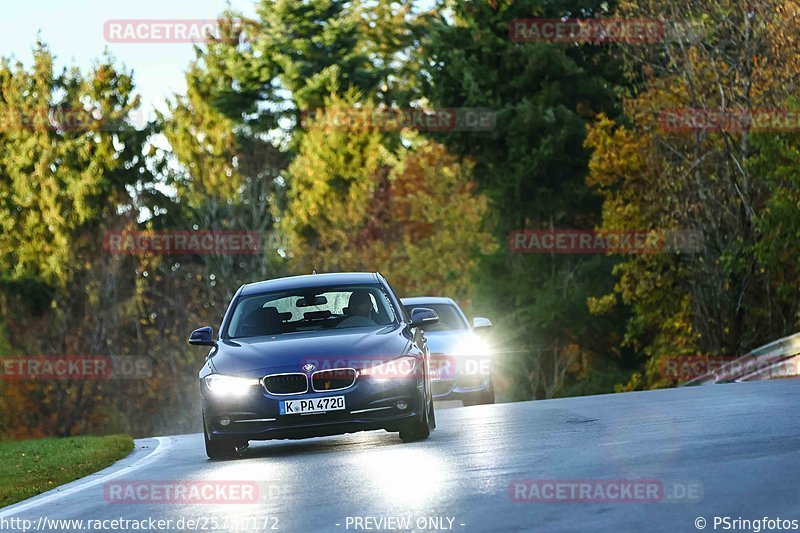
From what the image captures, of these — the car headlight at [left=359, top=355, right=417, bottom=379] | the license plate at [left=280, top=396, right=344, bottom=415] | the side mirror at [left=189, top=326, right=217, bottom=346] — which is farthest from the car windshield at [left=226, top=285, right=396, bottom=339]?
the license plate at [left=280, top=396, right=344, bottom=415]

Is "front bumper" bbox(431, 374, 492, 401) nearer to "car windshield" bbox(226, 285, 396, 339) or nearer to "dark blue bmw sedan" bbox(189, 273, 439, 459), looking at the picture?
"car windshield" bbox(226, 285, 396, 339)

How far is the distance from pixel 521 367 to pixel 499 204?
5.07m

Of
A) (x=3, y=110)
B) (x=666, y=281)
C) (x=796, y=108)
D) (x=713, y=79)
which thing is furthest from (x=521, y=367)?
(x=3, y=110)

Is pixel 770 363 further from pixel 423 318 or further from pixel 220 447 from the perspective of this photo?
pixel 220 447

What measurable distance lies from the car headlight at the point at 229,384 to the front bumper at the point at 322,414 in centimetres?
5

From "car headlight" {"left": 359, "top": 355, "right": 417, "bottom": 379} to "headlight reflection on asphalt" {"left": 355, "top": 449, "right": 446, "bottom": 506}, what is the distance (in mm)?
685

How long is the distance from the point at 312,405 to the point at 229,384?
78 cm

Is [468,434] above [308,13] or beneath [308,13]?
beneath

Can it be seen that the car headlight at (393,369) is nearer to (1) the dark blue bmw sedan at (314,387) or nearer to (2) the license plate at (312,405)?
(1) the dark blue bmw sedan at (314,387)

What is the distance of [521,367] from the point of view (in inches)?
2016

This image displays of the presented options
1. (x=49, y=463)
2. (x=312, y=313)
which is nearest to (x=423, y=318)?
(x=312, y=313)

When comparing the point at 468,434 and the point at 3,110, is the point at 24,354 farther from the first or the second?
the point at 468,434

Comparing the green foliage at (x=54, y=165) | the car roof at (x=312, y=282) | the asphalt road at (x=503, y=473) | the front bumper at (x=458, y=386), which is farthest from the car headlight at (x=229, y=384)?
the green foliage at (x=54, y=165)

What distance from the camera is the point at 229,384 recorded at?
48.8 feet
